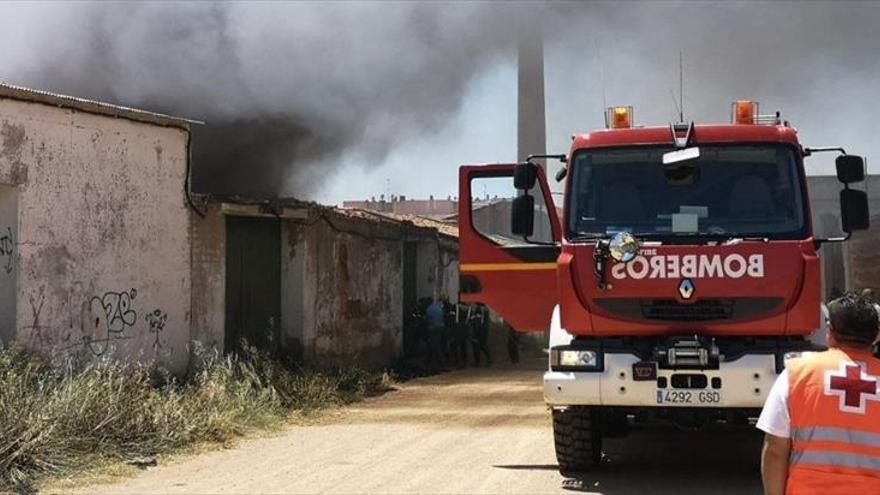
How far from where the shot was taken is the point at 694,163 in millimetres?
6309

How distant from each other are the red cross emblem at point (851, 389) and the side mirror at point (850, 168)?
3.49 metres

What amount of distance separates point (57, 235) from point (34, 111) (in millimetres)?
1189

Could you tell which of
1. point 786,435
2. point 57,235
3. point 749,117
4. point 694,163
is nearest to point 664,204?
point 694,163

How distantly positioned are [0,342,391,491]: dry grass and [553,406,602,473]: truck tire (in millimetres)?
3139

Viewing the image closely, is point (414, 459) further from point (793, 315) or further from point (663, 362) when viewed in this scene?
point (793, 315)

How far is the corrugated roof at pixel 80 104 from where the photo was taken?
8578 mm

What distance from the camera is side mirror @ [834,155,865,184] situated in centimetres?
610

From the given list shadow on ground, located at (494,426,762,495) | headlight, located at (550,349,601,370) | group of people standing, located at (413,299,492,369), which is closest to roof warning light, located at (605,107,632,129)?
headlight, located at (550,349,601,370)

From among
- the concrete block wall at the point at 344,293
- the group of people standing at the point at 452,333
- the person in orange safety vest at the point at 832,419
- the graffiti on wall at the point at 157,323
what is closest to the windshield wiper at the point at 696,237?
the person in orange safety vest at the point at 832,419

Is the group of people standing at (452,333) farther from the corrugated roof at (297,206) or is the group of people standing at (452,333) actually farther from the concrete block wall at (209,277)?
the concrete block wall at (209,277)

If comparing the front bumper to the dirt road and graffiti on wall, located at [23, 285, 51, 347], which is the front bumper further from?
graffiti on wall, located at [23, 285, 51, 347]

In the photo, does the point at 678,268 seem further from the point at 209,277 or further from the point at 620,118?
the point at 209,277

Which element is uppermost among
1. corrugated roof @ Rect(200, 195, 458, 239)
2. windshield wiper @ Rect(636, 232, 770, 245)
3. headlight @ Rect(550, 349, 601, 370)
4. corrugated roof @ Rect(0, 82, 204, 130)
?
corrugated roof @ Rect(0, 82, 204, 130)

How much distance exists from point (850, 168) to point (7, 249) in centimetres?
710
